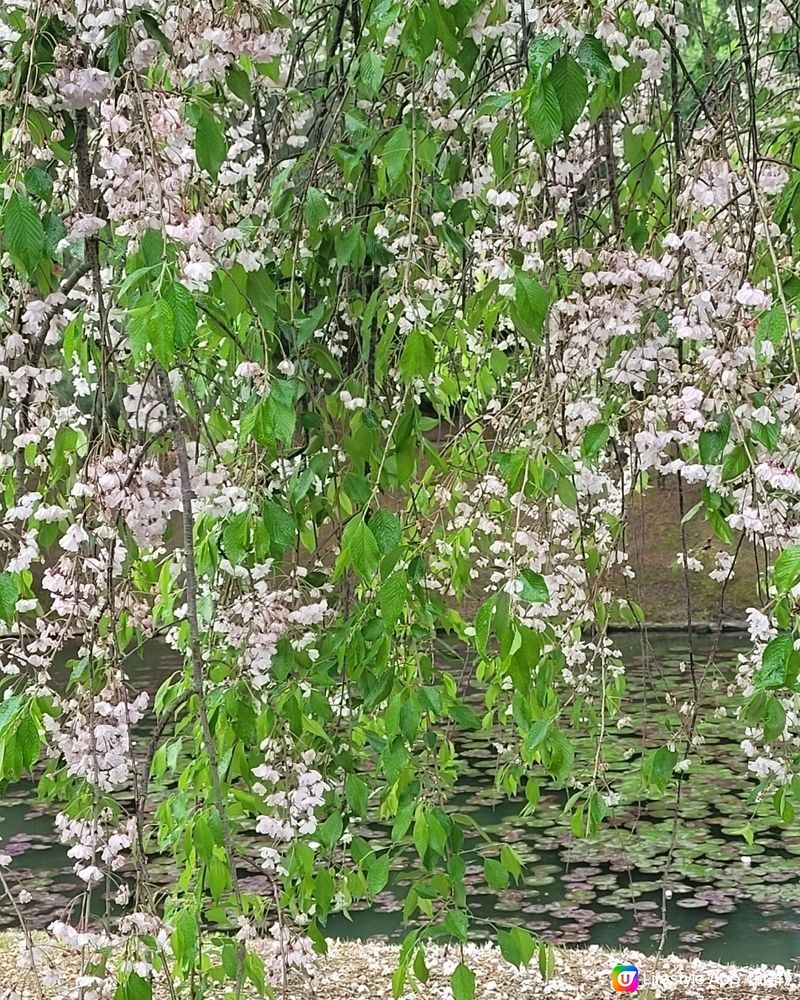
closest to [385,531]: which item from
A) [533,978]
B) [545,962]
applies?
[545,962]

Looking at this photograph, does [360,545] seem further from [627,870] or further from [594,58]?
[627,870]

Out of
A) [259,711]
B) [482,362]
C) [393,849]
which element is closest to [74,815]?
[259,711]

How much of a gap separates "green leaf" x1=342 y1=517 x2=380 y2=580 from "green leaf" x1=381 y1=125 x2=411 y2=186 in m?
0.49

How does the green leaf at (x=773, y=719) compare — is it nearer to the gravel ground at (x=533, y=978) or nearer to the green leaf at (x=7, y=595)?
the green leaf at (x=7, y=595)

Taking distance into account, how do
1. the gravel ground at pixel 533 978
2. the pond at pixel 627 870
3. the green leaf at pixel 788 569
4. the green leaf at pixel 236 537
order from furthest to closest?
the pond at pixel 627 870, the gravel ground at pixel 533 978, the green leaf at pixel 236 537, the green leaf at pixel 788 569

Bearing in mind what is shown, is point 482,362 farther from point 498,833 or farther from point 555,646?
point 498,833

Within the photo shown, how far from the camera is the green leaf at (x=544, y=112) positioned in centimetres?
123

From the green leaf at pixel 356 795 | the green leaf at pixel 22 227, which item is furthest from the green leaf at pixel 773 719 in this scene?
the green leaf at pixel 22 227

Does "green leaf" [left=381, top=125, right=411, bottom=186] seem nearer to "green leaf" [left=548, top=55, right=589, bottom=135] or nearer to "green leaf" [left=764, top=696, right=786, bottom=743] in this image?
"green leaf" [left=548, top=55, right=589, bottom=135]

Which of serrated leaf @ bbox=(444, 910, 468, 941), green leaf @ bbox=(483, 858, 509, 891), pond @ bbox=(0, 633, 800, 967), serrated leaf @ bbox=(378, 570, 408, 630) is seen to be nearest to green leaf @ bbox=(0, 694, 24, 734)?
serrated leaf @ bbox=(378, 570, 408, 630)

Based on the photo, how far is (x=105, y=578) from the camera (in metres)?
1.57

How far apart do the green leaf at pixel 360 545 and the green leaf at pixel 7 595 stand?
1.25ft

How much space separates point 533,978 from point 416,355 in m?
2.42

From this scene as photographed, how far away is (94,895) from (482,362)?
2772mm
